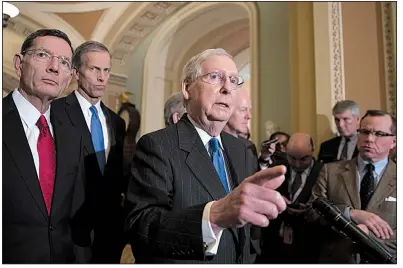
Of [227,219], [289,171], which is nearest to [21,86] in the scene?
[227,219]

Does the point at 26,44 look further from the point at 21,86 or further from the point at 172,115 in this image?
the point at 172,115

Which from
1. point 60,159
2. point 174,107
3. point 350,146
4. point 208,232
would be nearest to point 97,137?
point 60,159

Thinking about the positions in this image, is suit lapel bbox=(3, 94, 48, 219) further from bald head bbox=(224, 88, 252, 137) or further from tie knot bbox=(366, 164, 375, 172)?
tie knot bbox=(366, 164, 375, 172)

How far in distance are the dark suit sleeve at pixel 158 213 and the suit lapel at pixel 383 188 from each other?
49.7 inches

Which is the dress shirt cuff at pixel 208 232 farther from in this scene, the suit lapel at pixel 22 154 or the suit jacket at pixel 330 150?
the suit jacket at pixel 330 150

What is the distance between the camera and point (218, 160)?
142 cm

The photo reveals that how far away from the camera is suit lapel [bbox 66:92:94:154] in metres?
1.60

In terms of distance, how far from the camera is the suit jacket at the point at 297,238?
8.25ft

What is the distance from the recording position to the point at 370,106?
3.96m

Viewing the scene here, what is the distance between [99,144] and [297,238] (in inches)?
56.0

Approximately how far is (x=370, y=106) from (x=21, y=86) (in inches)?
130

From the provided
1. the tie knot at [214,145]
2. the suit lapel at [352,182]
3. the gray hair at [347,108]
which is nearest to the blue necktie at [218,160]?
the tie knot at [214,145]


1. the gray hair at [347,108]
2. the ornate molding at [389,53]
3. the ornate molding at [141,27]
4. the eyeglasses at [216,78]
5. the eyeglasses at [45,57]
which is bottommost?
the eyeglasses at [216,78]

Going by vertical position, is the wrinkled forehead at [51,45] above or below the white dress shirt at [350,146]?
above
